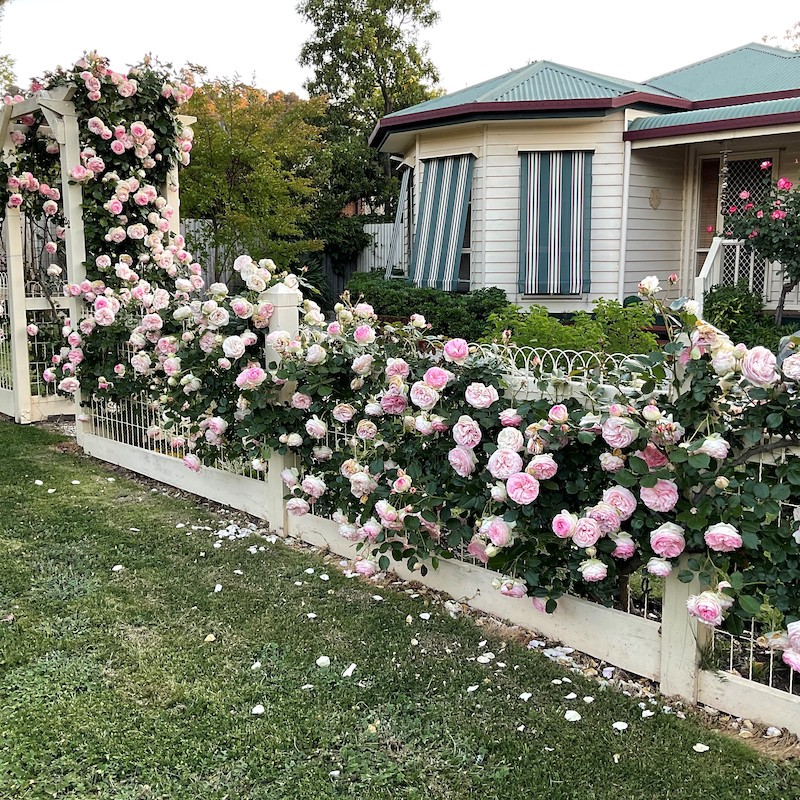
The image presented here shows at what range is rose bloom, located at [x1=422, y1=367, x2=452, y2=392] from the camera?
129 inches

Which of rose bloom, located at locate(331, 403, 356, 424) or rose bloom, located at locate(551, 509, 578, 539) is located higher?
rose bloom, located at locate(331, 403, 356, 424)

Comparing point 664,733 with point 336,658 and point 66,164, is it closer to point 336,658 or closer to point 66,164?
point 336,658

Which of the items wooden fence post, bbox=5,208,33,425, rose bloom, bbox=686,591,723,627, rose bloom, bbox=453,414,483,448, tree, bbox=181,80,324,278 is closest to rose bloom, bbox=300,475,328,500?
rose bloom, bbox=453,414,483,448

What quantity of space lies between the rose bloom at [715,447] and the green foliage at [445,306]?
7327 mm

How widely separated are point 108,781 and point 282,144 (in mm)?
12434

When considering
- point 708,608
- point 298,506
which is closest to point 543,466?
point 708,608

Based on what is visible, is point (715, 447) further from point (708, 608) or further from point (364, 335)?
point (364, 335)

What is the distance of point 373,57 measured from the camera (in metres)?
21.9

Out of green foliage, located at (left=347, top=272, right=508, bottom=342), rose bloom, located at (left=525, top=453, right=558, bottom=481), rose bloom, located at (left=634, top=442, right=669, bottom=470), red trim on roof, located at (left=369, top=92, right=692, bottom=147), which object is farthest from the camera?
green foliage, located at (left=347, top=272, right=508, bottom=342)

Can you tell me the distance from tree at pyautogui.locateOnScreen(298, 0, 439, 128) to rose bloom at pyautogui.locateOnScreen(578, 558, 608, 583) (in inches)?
819

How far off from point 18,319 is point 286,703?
5928mm

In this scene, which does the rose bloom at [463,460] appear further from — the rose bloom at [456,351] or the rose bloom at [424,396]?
the rose bloom at [456,351]

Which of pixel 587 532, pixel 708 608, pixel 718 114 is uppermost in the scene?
pixel 718 114

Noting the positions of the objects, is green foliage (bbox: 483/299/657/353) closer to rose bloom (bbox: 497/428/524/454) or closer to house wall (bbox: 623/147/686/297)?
rose bloom (bbox: 497/428/524/454)
